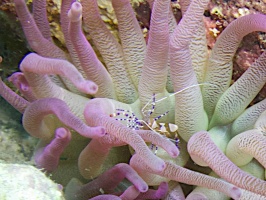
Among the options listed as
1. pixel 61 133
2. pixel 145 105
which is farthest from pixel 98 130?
pixel 145 105

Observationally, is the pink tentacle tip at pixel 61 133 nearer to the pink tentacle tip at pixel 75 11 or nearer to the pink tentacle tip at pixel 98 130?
the pink tentacle tip at pixel 98 130

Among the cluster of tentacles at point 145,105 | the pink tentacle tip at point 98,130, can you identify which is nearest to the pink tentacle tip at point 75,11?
the cluster of tentacles at point 145,105

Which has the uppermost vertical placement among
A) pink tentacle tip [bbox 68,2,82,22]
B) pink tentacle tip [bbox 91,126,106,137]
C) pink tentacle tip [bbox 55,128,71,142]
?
pink tentacle tip [bbox 68,2,82,22]

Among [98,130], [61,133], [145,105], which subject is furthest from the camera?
[145,105]

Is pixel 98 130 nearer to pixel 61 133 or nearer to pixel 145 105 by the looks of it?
pixel 61 133

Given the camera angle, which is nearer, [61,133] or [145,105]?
[61,133]

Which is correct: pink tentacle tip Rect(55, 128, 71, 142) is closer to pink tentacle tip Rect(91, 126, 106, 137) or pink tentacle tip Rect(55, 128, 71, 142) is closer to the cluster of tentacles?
the cluster of tentacles

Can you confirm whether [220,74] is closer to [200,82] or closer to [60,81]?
[200,82]

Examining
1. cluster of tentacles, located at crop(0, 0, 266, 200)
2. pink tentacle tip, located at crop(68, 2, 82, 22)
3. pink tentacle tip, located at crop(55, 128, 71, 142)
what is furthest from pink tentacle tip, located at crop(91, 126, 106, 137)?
pink tentacle tip, located at crop(68, 2, 82, 22)

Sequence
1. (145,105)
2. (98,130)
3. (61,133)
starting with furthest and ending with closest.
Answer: (145,105)
(61,133)
(98,130)

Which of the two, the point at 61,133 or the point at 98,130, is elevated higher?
the point at 98,130
